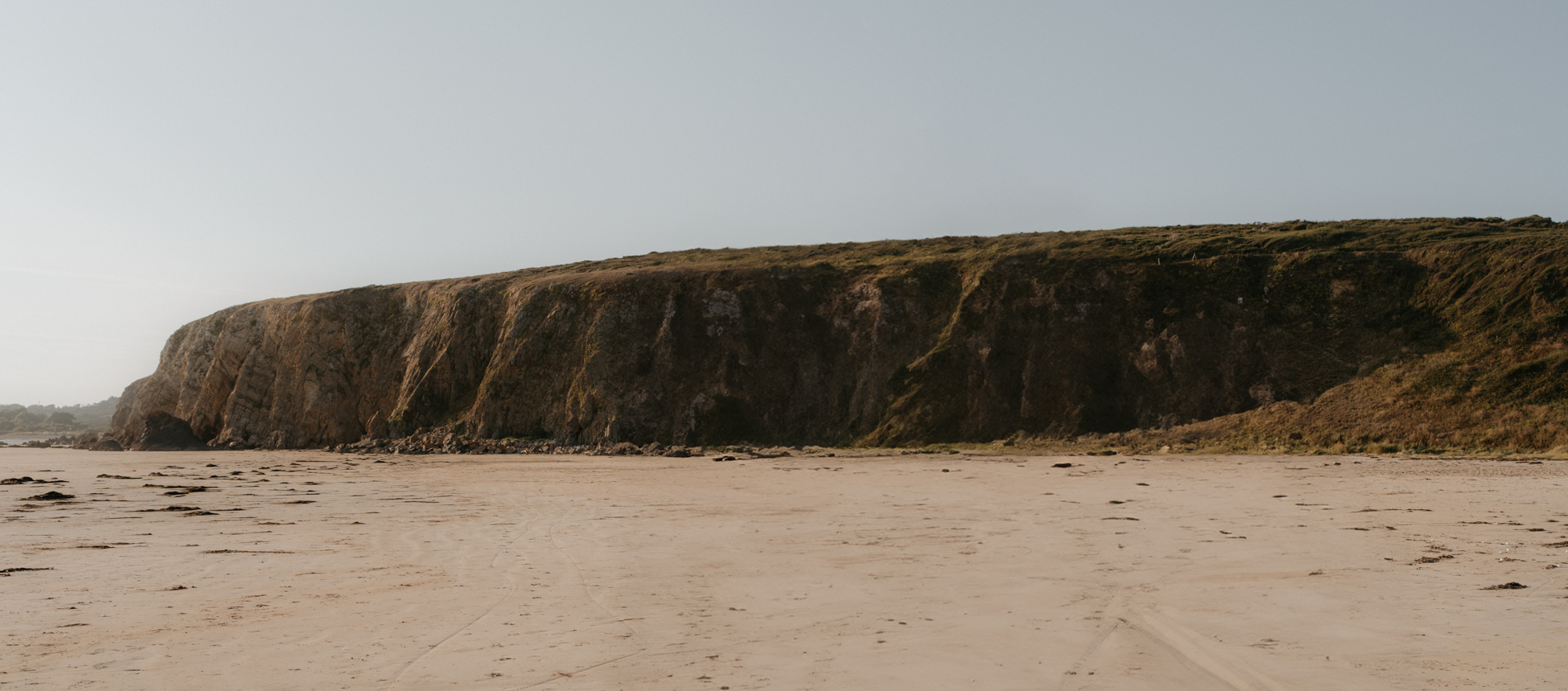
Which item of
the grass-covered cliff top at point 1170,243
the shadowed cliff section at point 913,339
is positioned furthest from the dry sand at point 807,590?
the grass-covered cliff top at point 1170,243

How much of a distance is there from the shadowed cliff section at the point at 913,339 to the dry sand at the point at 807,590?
1562 cm

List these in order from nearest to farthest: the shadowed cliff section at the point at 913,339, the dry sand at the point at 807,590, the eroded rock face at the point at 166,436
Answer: the dry sand at the point at 807,590 → the shadowed cliff section at the point at 913,339 → the eroded rock face at the point at 166,436

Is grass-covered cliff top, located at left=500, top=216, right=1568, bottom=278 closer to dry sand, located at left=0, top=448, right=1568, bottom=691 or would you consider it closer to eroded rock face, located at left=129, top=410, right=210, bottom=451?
eroded rock face, located at left=129, top=410, right=210, bottom=451

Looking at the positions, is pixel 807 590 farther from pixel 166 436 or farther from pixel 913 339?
pixel 166 436

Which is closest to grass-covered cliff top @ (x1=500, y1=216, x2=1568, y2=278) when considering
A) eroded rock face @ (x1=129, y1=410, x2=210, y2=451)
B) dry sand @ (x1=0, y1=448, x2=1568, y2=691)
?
eroded rock face @ (x1=129, y1=410, x2=210, y2=451)

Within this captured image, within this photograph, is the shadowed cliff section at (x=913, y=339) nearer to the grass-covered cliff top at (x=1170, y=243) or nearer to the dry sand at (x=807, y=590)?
the grass-covered cliff top at (x=1170, y=243)

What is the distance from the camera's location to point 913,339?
36.6 metres

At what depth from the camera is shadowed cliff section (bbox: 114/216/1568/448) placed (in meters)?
30.6

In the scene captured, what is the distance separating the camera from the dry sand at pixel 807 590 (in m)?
5.41

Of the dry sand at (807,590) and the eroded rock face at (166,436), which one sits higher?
the dry sand at (807,590)

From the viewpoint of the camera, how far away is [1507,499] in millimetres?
13195

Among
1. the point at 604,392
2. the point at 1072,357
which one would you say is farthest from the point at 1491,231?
the point at 604,392

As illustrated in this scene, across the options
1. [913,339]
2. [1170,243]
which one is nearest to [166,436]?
[913,339]

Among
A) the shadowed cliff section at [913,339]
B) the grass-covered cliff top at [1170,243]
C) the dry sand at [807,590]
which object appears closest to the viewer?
the dry sand at [807,590]
